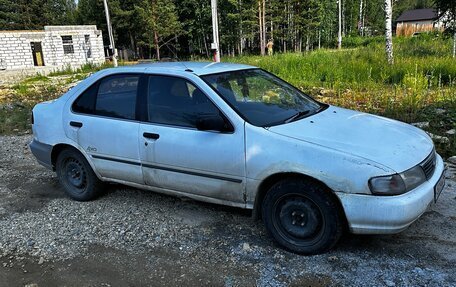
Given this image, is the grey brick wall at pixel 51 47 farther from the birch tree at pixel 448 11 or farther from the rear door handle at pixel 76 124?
the rear door handle at pixel 76 124

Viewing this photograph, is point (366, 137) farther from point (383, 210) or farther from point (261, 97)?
point (261, 97)

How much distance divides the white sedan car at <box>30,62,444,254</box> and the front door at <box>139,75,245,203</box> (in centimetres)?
1

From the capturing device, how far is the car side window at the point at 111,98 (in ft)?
15.0

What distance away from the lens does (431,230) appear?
3965mm

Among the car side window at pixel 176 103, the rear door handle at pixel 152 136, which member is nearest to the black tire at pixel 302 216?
the car side window at pixel 176 103

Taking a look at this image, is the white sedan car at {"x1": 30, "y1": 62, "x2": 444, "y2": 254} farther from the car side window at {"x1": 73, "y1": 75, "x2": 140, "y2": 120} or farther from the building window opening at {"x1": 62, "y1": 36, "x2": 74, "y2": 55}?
the building window opening at {"x1": 62, "y1": 36, "x2": 74, "y2": 55}

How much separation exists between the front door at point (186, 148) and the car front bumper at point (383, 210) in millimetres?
1000

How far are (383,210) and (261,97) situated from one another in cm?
177

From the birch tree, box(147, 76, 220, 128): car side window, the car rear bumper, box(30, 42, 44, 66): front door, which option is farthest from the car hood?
box(30, 42, 44, 66): front door

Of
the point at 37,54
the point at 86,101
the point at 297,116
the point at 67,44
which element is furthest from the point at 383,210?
the point at 37,54

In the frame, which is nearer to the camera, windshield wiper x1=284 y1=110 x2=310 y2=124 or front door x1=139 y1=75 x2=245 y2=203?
front door x1=139 y1=75 x2=245 y2=203

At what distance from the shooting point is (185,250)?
12.8 feet

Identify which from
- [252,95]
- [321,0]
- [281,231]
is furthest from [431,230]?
[321,0]

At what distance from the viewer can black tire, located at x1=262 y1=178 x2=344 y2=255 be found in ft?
11.3
